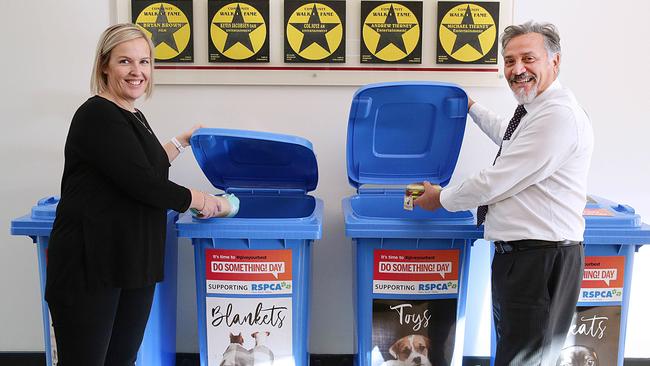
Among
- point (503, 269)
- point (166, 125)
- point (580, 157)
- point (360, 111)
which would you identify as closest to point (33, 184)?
point (166, 125)

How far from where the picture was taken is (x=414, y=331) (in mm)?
2135

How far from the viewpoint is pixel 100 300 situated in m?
1.64

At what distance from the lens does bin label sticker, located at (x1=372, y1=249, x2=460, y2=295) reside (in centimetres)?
211

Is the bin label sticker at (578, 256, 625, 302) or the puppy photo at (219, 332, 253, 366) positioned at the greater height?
the bin label sticker at (578, 256, 625, 302)

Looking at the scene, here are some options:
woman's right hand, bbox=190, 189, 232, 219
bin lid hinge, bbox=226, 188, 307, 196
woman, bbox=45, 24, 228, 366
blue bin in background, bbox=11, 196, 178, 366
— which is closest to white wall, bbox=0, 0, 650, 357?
bin lid hinge, bbox=226, 188, 307, 196

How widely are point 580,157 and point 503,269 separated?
17.1 inches

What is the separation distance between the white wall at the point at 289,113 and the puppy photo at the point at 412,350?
0.69m

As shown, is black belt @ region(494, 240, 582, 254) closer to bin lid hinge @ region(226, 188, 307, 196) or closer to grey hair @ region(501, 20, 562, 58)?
grey hair @ region(501, 20, 562, 58)

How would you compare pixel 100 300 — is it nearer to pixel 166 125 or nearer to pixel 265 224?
pixel 265 224

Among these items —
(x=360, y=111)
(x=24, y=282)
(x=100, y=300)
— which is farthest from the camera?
(x=24, y=282)

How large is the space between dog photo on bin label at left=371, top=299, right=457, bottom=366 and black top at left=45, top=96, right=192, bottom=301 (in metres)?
0.94

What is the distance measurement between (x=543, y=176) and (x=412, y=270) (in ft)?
2.06

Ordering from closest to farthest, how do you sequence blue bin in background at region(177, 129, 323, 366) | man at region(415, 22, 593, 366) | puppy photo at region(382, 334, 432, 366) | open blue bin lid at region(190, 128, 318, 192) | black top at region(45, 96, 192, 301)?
black top at region(45, 96, 192, 301), man at region(415, 22, 593, 366), blue bin in background at region(177, 129, 323, 366), puppy photo at region(382, 334, 432, 366), open blue bin lid at region(190, 128, 318, 192)

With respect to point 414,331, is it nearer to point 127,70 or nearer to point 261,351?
point 261,351
